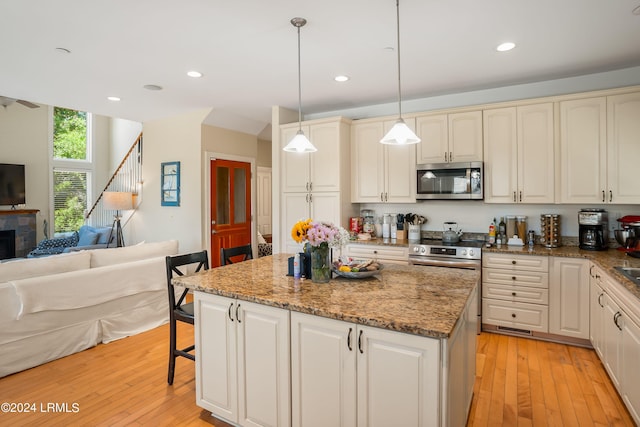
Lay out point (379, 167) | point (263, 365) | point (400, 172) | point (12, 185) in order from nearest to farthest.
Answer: point (263, 365), point (400, 172), point (379, 167), point (12, 185)

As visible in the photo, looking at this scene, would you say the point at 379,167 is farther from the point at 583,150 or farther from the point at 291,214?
the point at 583,150

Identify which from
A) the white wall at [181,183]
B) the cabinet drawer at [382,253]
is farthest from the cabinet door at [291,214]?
the white wall at [181,183]

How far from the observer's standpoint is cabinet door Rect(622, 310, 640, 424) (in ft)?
6.76

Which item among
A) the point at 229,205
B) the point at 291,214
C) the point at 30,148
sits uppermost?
the point at 30,148

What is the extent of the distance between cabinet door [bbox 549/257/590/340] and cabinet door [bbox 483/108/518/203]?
829 mm

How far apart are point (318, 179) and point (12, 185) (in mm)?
6118

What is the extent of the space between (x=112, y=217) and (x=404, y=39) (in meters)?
6.94

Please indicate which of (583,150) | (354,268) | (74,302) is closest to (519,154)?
(583,150)

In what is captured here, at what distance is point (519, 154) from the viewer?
3730 millimetres

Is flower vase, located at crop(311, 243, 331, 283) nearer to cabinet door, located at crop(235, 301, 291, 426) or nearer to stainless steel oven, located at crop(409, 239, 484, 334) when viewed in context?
cabinet door, located at crop(235, 301, 291, 426)

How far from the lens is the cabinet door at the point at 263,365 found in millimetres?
1878

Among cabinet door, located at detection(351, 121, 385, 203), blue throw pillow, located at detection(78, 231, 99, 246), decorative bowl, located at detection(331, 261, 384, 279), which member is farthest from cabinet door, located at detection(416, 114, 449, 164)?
blue throw pillow, located at detection(78, 231, 99, 246)

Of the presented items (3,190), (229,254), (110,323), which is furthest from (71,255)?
(3,190)

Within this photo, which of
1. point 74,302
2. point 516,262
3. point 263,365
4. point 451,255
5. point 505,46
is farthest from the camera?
point 451,255
